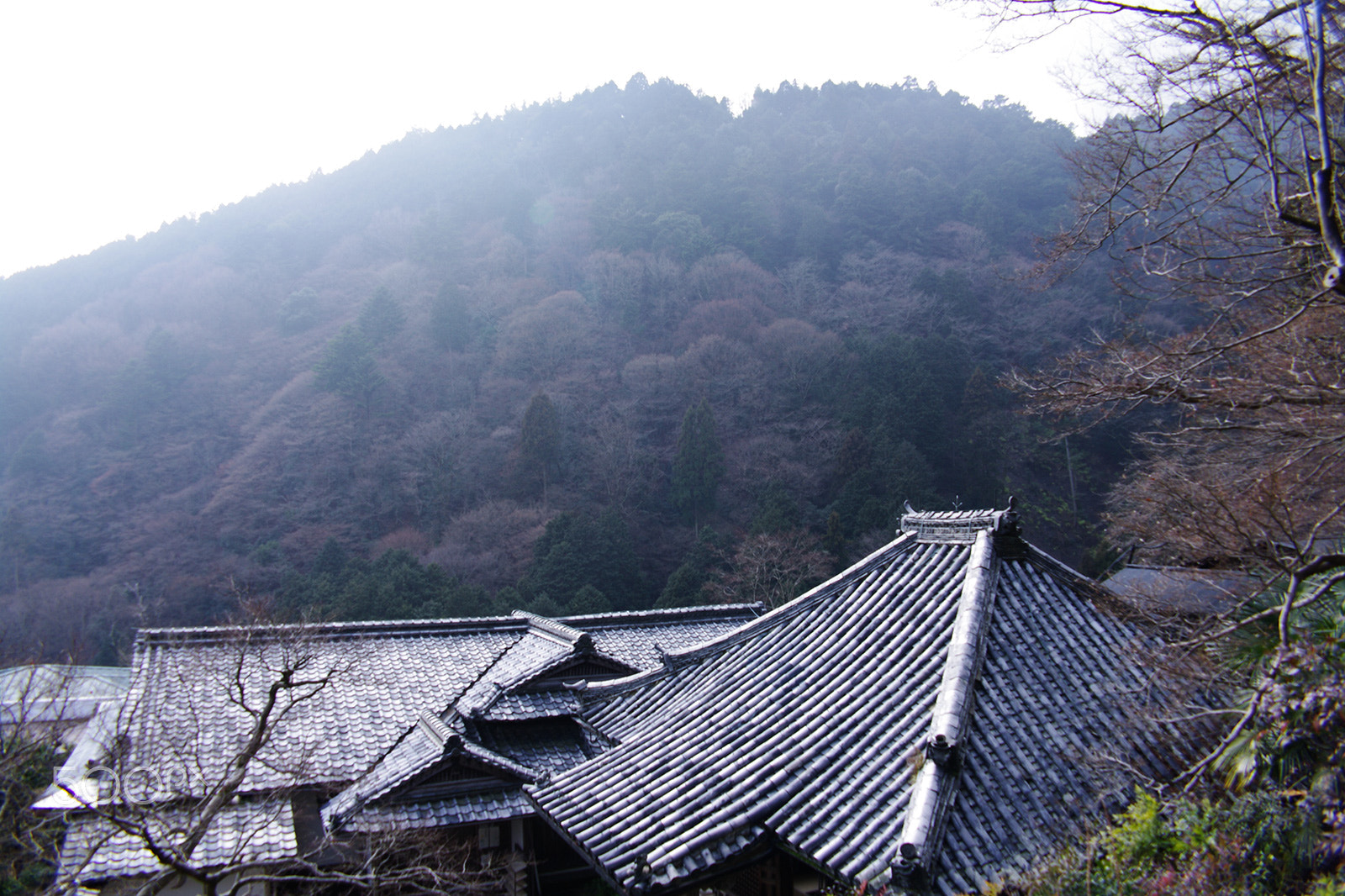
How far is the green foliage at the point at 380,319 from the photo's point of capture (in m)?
38.5

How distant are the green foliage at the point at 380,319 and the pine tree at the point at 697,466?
1734 cm

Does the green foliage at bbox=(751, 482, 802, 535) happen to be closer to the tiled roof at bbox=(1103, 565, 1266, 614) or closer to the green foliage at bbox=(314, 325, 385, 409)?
the tiled roof at bbox=(1103, 565, 1266, 614)

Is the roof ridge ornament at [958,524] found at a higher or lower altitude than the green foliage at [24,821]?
higher

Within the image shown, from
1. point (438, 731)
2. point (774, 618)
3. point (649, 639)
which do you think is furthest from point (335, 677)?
point (774, 618)

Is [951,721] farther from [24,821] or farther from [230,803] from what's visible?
[24,821]

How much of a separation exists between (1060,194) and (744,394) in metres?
30.0

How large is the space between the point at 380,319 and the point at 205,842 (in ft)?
105

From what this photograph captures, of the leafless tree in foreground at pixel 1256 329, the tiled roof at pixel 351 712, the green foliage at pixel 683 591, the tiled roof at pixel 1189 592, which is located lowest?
the green foliage at pixel 683 591

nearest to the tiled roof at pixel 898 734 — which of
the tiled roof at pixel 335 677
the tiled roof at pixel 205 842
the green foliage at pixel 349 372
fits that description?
the tiled roof at pixel 205 842

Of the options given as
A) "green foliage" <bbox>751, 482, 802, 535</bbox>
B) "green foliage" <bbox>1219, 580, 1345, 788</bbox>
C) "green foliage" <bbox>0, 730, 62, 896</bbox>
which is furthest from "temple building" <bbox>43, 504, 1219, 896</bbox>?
"green foliage" <bbox>751, 482, 802, 535</bbox>

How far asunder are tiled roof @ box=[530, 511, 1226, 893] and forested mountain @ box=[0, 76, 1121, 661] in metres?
15.7

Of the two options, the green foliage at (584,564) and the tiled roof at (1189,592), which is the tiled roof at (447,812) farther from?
the green foliage at (584,564)

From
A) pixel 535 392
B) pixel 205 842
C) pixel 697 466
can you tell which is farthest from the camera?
pixel 535 392

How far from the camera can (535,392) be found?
35.6 metres
